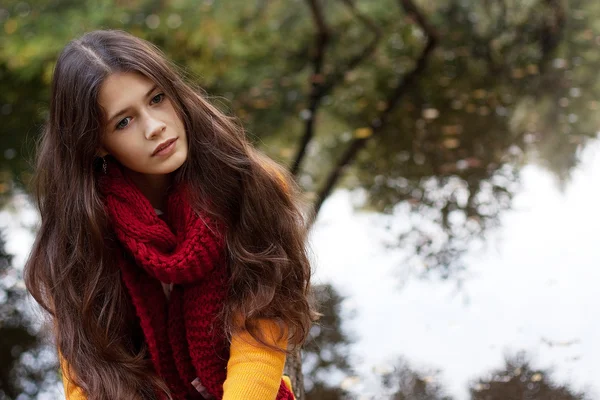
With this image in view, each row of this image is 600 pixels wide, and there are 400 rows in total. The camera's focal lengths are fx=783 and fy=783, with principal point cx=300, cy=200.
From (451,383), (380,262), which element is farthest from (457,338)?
(380,262)

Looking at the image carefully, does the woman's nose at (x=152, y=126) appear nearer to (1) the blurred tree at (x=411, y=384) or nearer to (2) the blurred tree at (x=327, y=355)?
(2) the blurred tree at (x=327, y=355)

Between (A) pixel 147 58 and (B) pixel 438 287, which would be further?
(B) pixel 438 287

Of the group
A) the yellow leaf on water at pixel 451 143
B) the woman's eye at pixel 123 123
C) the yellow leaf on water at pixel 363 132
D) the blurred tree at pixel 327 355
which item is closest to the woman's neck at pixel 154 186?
the woman's eye at pixel 123 123

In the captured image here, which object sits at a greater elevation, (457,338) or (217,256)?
(457,338)

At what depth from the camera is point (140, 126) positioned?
1.79 metres

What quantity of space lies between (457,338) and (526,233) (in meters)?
1.11

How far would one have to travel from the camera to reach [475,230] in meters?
4.52

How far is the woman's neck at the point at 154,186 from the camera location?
1.94 metres

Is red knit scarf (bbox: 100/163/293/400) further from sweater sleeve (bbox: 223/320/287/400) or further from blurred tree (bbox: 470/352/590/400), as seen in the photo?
blurred tree (bbox: 470/352/590/400)

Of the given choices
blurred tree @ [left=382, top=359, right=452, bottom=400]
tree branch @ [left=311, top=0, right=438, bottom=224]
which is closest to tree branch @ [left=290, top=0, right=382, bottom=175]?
tree branch @ [left=311, top=0, right=438, bottom=224]

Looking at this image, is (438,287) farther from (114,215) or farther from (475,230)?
(114,215)

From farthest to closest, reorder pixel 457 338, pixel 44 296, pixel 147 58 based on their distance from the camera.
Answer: pixel 457 338, pixel 44 296, pixel 147 58

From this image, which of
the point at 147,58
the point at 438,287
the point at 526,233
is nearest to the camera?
the point at 147,58

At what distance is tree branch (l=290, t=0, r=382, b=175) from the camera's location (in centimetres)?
653
